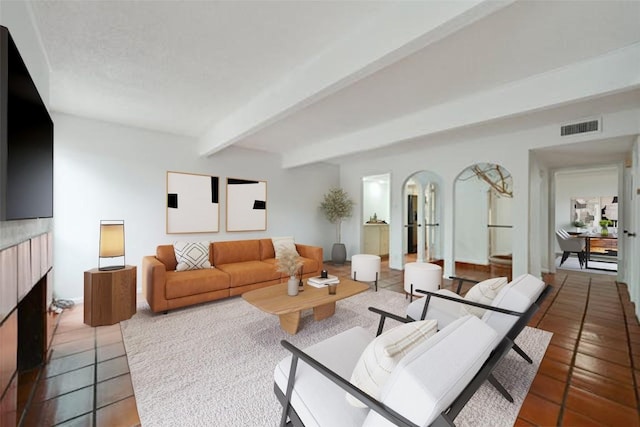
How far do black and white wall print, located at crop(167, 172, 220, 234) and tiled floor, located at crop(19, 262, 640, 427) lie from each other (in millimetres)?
1802

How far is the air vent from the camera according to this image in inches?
134

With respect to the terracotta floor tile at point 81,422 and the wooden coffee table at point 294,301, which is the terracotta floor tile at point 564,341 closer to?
the wooden coffee table at point 294,301

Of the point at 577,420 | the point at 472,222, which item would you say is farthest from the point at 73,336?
the point at 472,222

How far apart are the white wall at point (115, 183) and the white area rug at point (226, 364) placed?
3.85 feet

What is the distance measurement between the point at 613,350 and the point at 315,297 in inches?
107

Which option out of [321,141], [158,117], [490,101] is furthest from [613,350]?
[158,117]

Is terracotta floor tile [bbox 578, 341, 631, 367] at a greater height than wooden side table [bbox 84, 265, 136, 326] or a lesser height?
lesser

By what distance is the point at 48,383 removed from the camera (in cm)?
197

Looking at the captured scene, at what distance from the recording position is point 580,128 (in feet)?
11.6

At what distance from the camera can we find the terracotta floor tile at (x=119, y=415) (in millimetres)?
1604

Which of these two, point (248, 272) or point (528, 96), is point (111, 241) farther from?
point (528, 96)

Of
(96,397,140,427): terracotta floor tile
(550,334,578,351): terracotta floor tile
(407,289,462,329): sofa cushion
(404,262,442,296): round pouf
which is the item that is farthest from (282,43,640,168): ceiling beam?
(96,397,140,427): terracotta floor tile

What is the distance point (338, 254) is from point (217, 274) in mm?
3316

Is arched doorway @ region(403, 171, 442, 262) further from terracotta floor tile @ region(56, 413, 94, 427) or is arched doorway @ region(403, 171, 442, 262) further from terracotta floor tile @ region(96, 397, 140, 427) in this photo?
terracotta floor tile @ region(56, 413, 94, 427)
